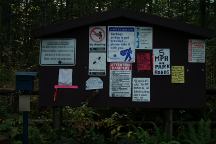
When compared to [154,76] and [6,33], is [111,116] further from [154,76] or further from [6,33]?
[6,33]

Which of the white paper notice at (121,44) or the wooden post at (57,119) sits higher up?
the white paper notice at (121,44)

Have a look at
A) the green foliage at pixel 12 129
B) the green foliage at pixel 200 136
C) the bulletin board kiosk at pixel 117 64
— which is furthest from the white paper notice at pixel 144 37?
the green foliage at pixel 12 129

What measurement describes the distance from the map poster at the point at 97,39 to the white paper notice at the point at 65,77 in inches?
24.8

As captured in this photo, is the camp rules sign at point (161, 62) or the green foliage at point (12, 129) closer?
the green foliage at point (12, 129)

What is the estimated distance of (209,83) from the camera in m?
15.5

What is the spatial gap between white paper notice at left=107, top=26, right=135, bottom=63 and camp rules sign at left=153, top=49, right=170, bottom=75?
45 cm

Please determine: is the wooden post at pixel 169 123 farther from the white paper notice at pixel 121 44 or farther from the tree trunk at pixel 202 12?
the tree trunk at pixel 202 12

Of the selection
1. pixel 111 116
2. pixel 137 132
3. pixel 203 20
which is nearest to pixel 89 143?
pixel 137 132

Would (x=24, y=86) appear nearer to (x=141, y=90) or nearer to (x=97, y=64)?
(x=97, y=64)

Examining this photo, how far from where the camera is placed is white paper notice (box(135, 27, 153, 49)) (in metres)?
9.77

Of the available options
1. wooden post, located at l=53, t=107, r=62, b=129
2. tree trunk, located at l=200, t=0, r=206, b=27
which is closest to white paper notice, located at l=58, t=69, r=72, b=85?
wooden post, located at l=53, t=107, r=62, b=129

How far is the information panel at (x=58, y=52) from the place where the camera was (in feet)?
31.8

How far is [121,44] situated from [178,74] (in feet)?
4.22

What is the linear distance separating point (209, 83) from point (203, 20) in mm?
13412
